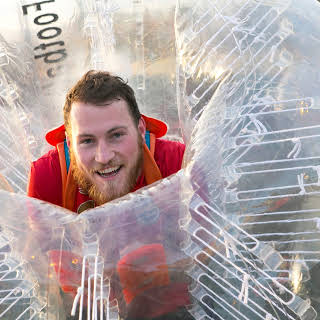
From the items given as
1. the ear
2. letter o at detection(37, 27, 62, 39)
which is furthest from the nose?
letter o at detection(37, 27, 62, 39)

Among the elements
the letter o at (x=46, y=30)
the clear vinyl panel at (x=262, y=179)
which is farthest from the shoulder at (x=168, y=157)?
the letter o at (x=46, y=30)

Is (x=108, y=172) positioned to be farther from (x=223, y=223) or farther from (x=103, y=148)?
(x=223, y=223)

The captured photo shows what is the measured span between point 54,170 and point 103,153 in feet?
0.91

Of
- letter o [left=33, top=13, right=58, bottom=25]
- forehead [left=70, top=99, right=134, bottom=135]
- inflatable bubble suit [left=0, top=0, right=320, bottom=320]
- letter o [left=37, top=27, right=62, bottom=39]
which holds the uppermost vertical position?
letter o [left=33, top=13, right=58, bottom=25]

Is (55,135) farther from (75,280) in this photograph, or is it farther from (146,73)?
(75,280)

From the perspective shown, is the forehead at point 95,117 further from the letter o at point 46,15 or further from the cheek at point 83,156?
the letter o at point 46,15

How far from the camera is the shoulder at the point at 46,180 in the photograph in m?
1.27

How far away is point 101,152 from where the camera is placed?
1075 millimetres

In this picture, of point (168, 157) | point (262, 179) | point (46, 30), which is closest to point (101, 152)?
point (168, 157)

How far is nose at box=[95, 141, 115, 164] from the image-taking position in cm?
107

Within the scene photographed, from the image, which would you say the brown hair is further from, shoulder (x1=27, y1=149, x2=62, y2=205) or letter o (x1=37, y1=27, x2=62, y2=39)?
letter o (x1=37, y1=27, x2=62, y2=39)

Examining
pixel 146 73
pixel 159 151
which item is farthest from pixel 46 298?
pixel 146 73

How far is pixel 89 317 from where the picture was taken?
79 centimetres

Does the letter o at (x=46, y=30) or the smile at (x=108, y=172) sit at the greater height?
the letter o at (x=46, y=30)
